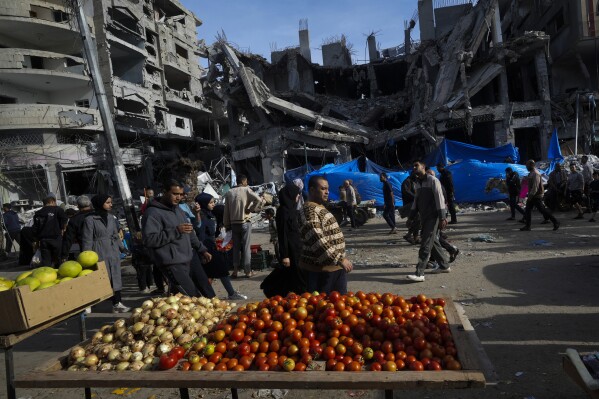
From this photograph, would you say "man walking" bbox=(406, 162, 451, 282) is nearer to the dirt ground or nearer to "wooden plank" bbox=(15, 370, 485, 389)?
the dirt ground

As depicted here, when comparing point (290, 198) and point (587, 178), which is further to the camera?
point (587, 178)

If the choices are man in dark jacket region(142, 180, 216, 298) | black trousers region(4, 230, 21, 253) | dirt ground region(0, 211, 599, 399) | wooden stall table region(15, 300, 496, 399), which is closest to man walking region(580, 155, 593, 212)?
dirt ground region(0, 211, 599, 399)

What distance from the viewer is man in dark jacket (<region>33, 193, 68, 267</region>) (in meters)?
7.24

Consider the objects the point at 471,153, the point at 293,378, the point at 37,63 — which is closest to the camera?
the point at 293,378

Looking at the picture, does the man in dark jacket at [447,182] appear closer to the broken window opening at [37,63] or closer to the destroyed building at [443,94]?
the destroyed building at [443,94]

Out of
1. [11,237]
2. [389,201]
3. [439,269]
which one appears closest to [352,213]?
[389,201]

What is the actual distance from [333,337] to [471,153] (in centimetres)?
1635

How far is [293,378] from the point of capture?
2.14 m

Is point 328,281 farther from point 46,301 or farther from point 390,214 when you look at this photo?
point 390,214

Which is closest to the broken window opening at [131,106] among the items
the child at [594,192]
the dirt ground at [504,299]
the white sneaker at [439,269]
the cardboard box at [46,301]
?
the dirt ground at [504,299]

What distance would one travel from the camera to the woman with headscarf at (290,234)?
4355 millimetres

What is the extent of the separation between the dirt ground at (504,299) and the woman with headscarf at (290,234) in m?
1.32

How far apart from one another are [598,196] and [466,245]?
16.9 feet

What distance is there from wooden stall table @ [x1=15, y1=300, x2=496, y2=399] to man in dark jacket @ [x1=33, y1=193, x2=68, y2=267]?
5.67 m
